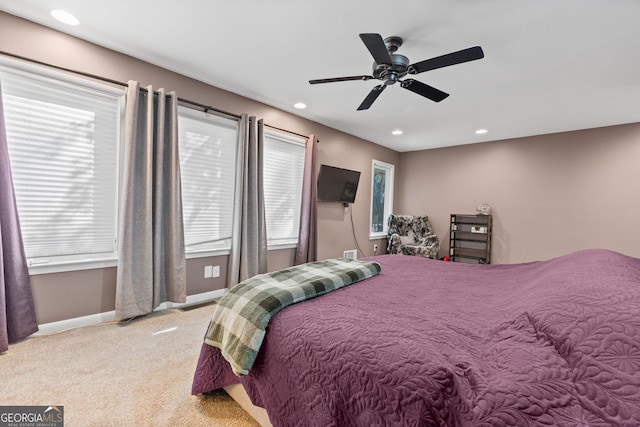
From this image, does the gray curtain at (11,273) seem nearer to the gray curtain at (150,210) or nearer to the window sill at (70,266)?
the window sill at (70,266)

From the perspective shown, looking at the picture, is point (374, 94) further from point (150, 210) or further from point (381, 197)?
point (381, 197)

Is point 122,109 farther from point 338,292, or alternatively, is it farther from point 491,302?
point 491,302

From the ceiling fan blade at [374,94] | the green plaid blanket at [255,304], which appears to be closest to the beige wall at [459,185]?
the ceiling fan blade at [374,94]

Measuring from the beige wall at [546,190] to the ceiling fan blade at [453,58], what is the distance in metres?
3.73

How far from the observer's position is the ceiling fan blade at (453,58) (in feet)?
5.93

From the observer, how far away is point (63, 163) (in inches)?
92.8

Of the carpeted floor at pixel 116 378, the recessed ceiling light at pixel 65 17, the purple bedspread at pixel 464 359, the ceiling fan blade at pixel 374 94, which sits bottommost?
the carpeted floor at pixel 116 378

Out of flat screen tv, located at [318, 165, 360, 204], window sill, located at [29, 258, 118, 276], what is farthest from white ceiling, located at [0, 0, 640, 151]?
window sill, located at [29, 258, 118, 276]

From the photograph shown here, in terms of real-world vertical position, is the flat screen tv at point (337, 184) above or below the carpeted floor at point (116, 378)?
above

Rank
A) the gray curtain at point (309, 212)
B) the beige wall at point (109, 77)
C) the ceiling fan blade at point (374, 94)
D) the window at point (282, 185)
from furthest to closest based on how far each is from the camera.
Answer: the gray curtain at point (309, 212) < the window at point (282, 185) < the ceiling fan blade at point (374, 94) < the beige wall at point (109, 77)

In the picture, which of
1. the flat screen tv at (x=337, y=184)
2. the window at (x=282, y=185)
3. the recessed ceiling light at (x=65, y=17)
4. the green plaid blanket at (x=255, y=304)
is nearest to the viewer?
the green plaid blanket at (x=255, y=304)

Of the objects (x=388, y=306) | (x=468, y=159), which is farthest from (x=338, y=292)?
(x=468, y=159)

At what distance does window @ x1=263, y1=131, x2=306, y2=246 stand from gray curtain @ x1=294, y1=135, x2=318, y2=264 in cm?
10

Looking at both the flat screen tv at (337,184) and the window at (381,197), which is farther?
the window at (381,197)
